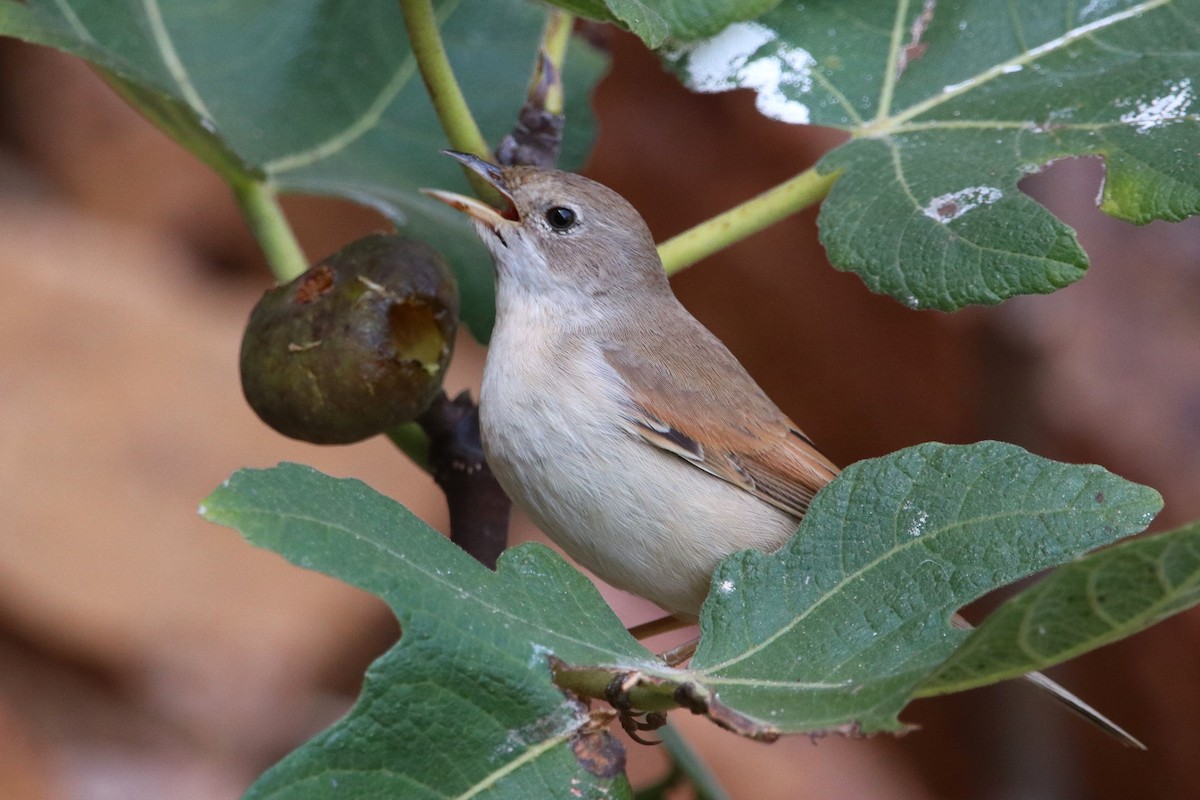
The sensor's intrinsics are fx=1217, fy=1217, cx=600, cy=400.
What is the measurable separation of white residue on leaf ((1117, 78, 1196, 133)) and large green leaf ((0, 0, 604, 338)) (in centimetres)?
128

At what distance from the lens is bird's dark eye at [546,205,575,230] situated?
2.75 meters

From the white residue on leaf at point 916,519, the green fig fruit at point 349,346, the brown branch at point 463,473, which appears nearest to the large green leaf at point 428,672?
the white residue on leaf at point 916,519

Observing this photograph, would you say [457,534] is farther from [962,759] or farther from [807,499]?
[962,759]

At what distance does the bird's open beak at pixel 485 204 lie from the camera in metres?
2.34

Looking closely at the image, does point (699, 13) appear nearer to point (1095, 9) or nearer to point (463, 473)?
point (1095, 9)

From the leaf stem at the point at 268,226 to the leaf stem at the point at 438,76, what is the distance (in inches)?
16.9

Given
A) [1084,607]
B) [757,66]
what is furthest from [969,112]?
[1084,607]

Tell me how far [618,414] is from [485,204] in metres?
0.58

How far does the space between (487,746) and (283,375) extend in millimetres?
866

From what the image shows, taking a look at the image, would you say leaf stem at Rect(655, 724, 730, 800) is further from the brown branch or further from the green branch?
the green branch

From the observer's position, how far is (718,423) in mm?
2602

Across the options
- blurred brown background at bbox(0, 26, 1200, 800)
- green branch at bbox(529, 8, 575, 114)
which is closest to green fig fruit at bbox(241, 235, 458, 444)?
green branch at bbox(529, 8, 575, 114)

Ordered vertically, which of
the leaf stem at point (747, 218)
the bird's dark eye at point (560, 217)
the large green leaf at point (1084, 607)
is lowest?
the large green leaf at point (1084, 607)

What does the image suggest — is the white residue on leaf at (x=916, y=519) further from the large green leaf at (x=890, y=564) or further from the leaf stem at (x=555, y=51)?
the leaf stem at (x=555, y=51)
